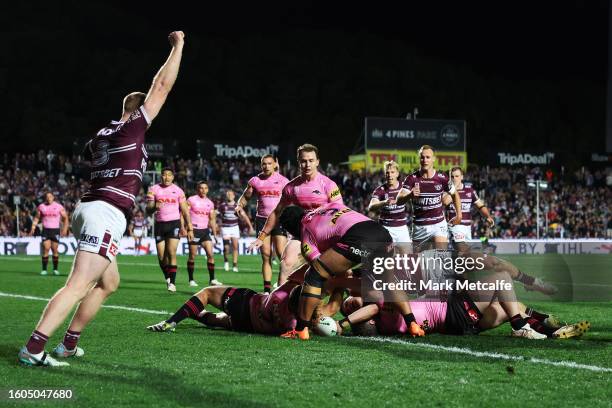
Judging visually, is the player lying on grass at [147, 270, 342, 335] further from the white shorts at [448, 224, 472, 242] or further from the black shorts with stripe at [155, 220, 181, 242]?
the white shorts at [448, 224, 472, 242]

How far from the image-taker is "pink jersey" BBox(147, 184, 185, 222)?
17.8m

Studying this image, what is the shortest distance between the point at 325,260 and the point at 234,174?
136 feet

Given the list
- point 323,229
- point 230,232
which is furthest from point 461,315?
point 230,232

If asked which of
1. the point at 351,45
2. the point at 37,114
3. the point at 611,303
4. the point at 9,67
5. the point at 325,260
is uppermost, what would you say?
the point at 351,45

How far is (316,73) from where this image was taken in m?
114

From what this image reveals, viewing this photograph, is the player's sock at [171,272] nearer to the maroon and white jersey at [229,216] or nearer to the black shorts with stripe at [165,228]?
the black shorts with stripe at [165,228]

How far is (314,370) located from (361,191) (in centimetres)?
4272

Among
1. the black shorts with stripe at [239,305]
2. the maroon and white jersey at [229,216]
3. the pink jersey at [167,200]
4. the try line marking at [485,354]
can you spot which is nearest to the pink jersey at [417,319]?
the try line marking at [485,354]

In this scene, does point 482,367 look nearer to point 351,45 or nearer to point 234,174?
point 234,174

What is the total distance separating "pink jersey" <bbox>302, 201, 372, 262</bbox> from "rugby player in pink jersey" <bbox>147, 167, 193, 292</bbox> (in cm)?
854

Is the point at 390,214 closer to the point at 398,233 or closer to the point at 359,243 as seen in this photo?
the point at 398,233

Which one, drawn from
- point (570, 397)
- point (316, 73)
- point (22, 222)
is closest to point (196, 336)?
point (570, 397)

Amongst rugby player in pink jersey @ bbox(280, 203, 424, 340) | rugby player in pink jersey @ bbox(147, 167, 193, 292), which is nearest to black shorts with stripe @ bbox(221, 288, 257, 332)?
rugby player in pink jersey @ bbox(280, 203, 424, 340)

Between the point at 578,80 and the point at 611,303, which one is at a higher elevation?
the point at 578,80
